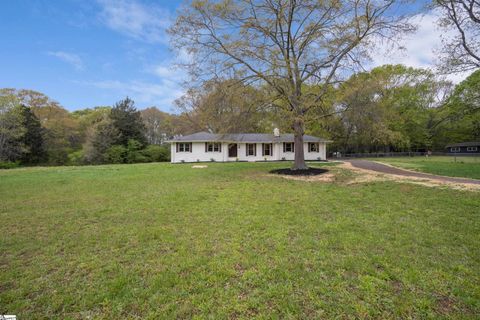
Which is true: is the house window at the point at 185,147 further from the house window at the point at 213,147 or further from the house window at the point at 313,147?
the house window at the point at 313,147

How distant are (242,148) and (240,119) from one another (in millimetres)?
12663

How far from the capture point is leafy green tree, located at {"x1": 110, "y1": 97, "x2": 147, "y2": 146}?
98.7 feet

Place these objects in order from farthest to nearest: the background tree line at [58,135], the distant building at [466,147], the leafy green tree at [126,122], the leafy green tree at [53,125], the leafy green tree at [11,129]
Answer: the distant building at [466,147] → the leafy green tree at [53,125] → the leafy green tree at [126,122] → the background tree line at [58,135] → the leafy green tree at [11,129]

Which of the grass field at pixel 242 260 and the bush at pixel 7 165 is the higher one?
the bush at pixel 7 165

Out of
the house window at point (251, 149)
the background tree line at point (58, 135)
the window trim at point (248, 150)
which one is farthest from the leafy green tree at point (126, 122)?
the house window at point (251, 149)

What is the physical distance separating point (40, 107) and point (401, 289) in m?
47.2

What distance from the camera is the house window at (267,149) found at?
84.6ft

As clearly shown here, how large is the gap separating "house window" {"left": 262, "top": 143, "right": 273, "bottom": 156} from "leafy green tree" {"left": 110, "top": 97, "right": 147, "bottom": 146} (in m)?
18.1

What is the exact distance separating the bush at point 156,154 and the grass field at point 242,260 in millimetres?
25356

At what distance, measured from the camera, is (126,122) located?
100 feet

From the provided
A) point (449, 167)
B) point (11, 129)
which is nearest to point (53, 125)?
point (11, 129)

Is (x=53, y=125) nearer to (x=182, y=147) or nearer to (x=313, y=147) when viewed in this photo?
(x=182, y=147)

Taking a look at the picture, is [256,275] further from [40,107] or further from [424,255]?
[40,107]

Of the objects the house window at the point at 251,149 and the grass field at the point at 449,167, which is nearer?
the grass field at the point at 449,167
